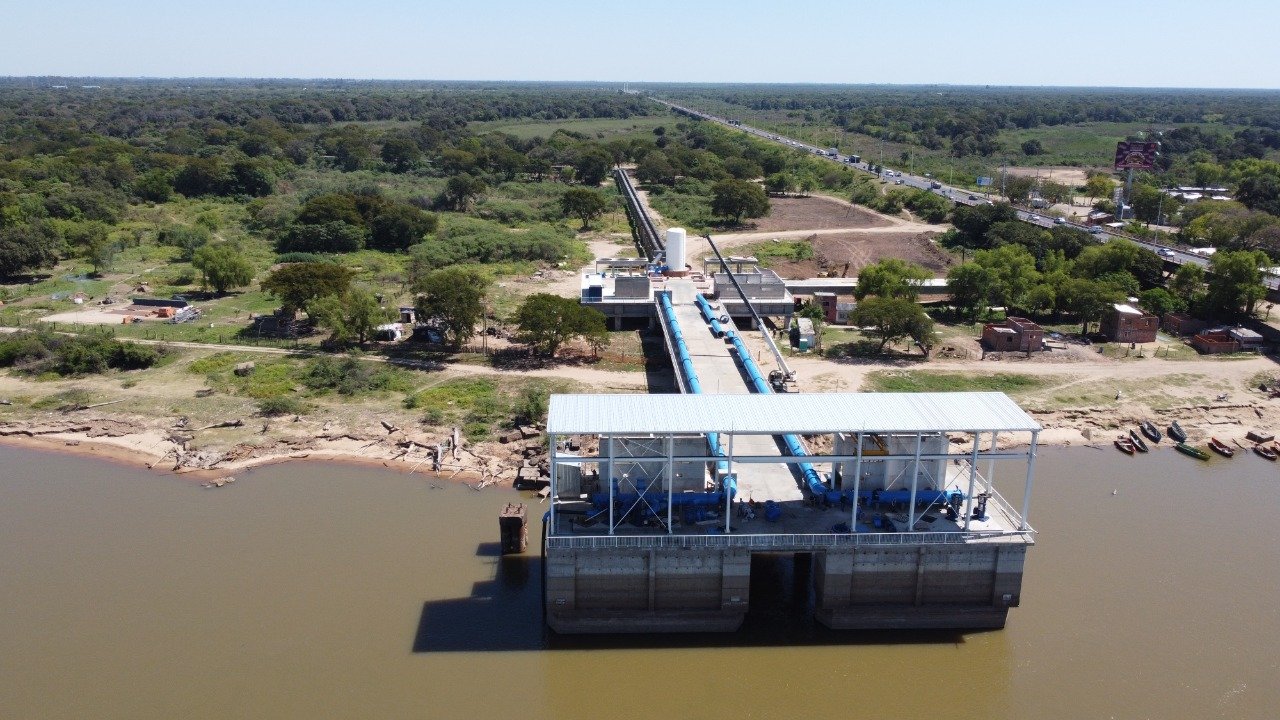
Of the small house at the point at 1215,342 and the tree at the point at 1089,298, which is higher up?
the tree at the point at 1089,298

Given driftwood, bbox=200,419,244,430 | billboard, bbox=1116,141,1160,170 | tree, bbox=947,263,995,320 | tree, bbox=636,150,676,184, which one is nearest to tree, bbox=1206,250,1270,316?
tree, bbox=947,263,995,320

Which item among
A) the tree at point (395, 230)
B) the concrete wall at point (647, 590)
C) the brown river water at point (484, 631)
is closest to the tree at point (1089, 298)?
the brown river water at point (484, 631)

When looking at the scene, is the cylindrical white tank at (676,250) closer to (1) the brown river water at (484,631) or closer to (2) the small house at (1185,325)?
(2) the small house at (1185,325)

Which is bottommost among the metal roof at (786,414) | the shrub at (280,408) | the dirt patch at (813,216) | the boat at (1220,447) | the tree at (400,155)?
the boat at (1220,447)

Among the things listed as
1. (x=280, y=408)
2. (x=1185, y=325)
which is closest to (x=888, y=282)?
(x=1185, y=325)

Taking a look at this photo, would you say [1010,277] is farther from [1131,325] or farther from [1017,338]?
[1017,338]

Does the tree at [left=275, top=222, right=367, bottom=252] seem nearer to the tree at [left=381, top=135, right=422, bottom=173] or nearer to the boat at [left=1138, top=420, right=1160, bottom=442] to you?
the tree at [left=381, top=135, right=422, bottom=173]

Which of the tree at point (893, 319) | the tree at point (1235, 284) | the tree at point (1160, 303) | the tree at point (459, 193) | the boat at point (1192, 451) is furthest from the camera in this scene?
the tree at point (459, 193)
